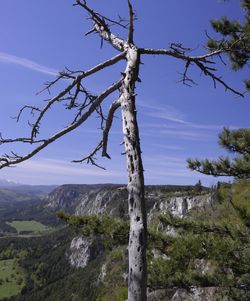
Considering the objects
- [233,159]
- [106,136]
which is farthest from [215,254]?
[106,136]

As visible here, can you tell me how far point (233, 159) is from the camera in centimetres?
1398

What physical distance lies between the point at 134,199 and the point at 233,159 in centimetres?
1108

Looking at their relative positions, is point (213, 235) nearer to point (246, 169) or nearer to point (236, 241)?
point (236, 241)

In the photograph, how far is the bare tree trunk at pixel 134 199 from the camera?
3.34 metres

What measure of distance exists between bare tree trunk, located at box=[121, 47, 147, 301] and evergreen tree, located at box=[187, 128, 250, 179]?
1054 centimetres

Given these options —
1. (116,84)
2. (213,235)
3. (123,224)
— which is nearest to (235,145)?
(213,235)

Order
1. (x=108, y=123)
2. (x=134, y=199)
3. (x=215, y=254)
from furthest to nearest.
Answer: (x=215, y=254)
(x=108, y=123)
(x=134, y=199)

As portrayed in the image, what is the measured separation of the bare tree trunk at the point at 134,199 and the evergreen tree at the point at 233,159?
10540 millimetres

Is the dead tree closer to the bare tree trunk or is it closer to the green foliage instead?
the bare tree trunk

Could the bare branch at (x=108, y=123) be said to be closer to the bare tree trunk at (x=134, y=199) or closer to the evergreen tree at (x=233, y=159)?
the bare tree trunk at (x=134, y=199)

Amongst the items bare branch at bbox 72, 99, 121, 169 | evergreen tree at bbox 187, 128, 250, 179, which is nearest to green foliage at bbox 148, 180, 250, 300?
evergreen tree at bbox 187, 128, 250, 179

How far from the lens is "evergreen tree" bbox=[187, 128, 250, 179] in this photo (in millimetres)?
13969

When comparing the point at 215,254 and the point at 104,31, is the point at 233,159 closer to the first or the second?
the point at 215,254

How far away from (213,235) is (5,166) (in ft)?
→ 32.8
